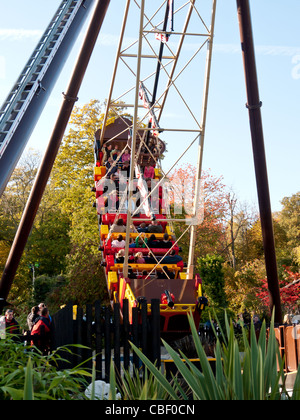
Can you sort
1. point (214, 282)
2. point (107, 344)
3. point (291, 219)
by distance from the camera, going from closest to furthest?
point (107, 344) < point (214, 282) < point (291, 219)

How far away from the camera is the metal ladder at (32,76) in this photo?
5402 mm

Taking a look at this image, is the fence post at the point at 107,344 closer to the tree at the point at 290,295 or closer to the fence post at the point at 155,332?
the fence post at the point at 155,332

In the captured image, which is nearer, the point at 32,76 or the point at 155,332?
the point at 32,76

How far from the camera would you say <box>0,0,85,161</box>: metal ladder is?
5402 mm

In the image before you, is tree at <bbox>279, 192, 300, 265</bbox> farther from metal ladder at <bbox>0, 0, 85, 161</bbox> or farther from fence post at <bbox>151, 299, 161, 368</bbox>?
metal ladder at <bbox>0, 0, 85, 161</bbox>

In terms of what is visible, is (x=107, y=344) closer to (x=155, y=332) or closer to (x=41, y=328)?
(x=155, y=332)

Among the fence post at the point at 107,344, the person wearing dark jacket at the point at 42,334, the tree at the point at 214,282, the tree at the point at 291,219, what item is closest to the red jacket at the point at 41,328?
the person wearing dark jacket at the point at 42,334

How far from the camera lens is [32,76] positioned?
605cm

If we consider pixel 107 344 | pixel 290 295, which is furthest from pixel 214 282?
pixel 107 344

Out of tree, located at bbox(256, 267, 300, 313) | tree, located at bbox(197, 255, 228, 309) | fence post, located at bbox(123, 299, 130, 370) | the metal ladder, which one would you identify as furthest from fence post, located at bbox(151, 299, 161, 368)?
tree, located at bbox(256, 267, 300, 313)

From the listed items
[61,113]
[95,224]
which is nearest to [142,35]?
[61,113]

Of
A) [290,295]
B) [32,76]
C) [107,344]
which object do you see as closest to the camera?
[32,76]
